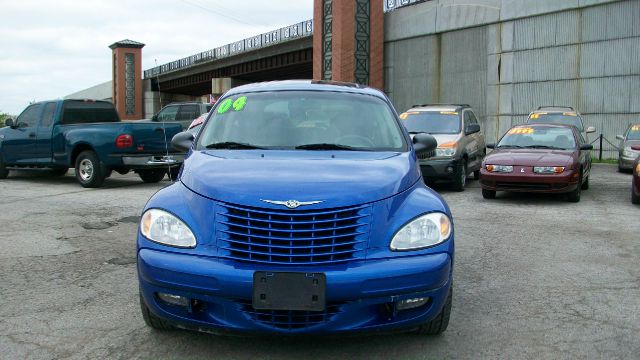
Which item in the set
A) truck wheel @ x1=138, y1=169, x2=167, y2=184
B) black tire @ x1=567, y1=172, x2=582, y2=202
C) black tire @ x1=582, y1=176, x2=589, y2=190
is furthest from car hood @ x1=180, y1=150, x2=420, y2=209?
truck wheel @ x1=138, y1=169, x2=167, y2=184

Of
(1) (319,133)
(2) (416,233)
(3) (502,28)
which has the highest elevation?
(3) (502,28)

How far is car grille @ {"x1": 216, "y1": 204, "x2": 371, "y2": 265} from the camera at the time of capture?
337cm

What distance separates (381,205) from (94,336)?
6.86ft

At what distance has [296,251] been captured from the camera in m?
3.38

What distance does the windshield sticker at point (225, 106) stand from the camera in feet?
16.6

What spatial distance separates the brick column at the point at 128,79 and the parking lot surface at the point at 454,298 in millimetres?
61571

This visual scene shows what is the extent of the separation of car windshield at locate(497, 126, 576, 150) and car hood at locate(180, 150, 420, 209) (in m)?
8.37

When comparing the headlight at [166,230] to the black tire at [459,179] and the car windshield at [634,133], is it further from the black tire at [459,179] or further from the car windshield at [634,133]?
the car windshield at [634,133]

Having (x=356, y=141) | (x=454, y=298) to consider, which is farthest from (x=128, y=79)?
(x=454, y=298)

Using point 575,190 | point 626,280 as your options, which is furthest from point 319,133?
point 575,190

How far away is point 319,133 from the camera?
15.3 feet

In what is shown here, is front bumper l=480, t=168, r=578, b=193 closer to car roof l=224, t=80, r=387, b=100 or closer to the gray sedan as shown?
car roof l=224, t=80, r=387, b=100

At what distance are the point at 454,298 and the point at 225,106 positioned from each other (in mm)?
2456

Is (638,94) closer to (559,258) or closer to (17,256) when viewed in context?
(559,258)
